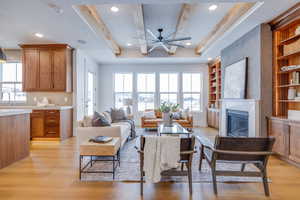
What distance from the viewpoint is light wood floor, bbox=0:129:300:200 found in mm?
2346

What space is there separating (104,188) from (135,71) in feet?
21.4

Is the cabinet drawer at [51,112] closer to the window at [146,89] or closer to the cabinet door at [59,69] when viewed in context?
the cabinet door at [59,69]

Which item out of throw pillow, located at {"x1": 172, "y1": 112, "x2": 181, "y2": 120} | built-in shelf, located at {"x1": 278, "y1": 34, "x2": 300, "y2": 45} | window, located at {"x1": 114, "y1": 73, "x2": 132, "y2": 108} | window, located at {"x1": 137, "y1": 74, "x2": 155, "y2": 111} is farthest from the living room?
window, located at {"x1": 114, "y1": 73, "x2": 132, "y2": 108}

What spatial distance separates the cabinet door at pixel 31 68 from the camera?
5738 millimetres

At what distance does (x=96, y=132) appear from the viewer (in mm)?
3770

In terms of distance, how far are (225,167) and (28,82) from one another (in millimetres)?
5737

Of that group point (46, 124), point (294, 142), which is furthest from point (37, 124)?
point (294, 142)

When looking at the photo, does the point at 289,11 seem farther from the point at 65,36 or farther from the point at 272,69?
the point at 65,36

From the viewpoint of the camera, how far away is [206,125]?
840 cm

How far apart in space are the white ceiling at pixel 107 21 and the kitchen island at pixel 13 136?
186 centimetres

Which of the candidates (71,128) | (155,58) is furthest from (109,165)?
(155,58)

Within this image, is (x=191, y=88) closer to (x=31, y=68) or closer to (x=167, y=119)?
(x=167, y=119)

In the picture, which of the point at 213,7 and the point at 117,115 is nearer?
the point at 213,7

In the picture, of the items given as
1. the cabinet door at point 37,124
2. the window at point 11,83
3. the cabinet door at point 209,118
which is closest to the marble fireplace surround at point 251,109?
the cabinet door at point 209,118
